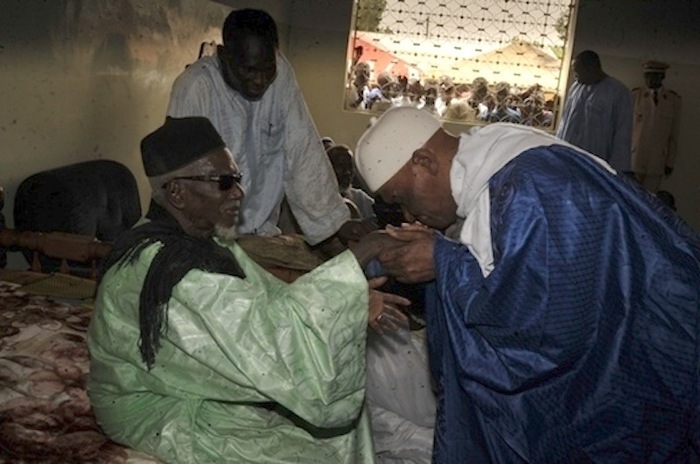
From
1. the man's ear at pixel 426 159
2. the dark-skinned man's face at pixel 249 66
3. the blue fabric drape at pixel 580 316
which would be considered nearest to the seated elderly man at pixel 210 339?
the man's ear at pixel 426 159

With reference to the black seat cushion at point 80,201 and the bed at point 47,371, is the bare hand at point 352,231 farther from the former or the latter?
the black seat cushion at point 80,201

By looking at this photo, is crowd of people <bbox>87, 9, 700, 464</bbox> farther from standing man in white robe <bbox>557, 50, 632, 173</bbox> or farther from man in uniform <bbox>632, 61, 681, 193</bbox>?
man in uniform <bbox>632, 61, 681, 193</bbox>

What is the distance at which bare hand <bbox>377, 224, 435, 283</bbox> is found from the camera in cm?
228

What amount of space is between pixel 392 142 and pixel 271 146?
1.91 m

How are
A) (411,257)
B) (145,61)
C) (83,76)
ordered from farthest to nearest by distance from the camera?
1. (145,61)
2. (83,76)
3. (411,257)

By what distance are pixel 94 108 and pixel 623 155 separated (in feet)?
16.9

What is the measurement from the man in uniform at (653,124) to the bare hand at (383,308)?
746 cm

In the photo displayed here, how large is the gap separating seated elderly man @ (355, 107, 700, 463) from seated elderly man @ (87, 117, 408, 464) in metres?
0.32

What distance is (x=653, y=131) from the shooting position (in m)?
9.10

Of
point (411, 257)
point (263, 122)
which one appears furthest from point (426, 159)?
point (263, 122)

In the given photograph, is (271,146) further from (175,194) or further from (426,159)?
(426,159)

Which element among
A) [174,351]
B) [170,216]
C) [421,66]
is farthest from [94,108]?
[421,66]

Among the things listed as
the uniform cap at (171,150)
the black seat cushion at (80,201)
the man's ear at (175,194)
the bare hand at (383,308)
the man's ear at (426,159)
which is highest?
the man's ear at (426,159)

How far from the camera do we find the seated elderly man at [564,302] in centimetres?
197
